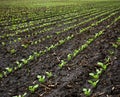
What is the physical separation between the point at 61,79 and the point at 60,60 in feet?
5.56

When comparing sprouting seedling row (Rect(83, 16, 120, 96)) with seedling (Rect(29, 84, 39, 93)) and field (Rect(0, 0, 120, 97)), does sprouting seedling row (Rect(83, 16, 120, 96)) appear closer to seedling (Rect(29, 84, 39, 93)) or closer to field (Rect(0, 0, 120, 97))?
field (Rect(0, 0, 120, 97))

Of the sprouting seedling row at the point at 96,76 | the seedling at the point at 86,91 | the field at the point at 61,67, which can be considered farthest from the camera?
the field at the point at 61,67

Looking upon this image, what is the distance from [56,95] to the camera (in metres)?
Result: 5.57

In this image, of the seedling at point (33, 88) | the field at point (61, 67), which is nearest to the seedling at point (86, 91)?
the field at point (61, 67)

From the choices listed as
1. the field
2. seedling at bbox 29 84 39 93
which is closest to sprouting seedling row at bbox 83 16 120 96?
the field

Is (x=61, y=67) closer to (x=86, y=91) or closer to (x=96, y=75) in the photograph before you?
(x=96, y=75)

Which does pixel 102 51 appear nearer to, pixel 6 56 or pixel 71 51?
pixel 71 51

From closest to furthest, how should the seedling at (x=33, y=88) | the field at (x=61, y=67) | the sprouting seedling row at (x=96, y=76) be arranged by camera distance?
1. the sprouting seedling row at (x=96, y=76)
2. the field at (x=61, y=67)
3. the seedling at (x=33, y=88)

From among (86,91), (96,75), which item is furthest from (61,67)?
(86,91)

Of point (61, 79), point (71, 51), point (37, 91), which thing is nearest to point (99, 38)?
point (71, 51)

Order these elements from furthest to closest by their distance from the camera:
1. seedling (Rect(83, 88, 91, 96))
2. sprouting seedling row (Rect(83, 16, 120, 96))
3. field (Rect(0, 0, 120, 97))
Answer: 1. field (Rect(0, 0, 120, 97))
2. sprouting seedling row (Rect(83, 16, 120, 96))
3. seedling (Rect(83, 88, 91, 96))

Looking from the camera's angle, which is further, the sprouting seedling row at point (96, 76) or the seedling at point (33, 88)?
the seedling at point (33, 88)

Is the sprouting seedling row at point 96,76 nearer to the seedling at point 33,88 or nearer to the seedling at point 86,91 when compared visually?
the seedling at point 86,91

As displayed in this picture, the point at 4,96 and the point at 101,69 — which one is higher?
the point at 101,69
